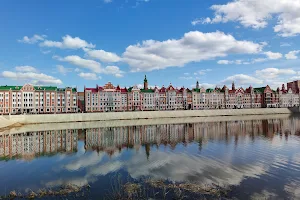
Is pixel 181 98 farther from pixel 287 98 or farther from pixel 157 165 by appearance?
pixel 157 165

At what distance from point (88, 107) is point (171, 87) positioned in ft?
170

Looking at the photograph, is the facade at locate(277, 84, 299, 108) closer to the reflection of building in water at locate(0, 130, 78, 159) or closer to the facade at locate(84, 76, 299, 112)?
the facade at locate(84, 76, 299, 112)

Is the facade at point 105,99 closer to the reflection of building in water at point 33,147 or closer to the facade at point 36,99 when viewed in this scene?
the facade at point 36,99

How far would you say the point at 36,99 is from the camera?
9962 centimetres

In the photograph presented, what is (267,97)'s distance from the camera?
151500 mm

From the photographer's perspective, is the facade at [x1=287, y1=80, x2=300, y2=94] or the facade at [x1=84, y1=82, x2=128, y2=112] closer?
the facade at [x1=84, y1=82, x2=128, y2=112]

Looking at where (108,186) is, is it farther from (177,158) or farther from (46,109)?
(46,109)

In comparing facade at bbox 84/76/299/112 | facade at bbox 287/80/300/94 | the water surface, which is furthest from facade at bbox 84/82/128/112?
facade at bbox 287/80/300/94

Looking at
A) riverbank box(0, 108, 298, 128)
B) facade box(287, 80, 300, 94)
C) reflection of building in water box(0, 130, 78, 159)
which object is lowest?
reflection of building in water box(0, 130, 78, 159)

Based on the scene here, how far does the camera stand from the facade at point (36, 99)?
94.6 meters

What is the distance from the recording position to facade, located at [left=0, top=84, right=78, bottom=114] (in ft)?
310

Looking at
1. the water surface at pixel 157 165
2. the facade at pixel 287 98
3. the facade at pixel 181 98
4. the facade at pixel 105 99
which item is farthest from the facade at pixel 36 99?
the facade at pixel 287 98

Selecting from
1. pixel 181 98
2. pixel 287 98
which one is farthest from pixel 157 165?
pixel 287 98

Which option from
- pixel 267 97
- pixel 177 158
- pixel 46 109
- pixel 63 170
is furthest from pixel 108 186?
→ pixel 267 97
